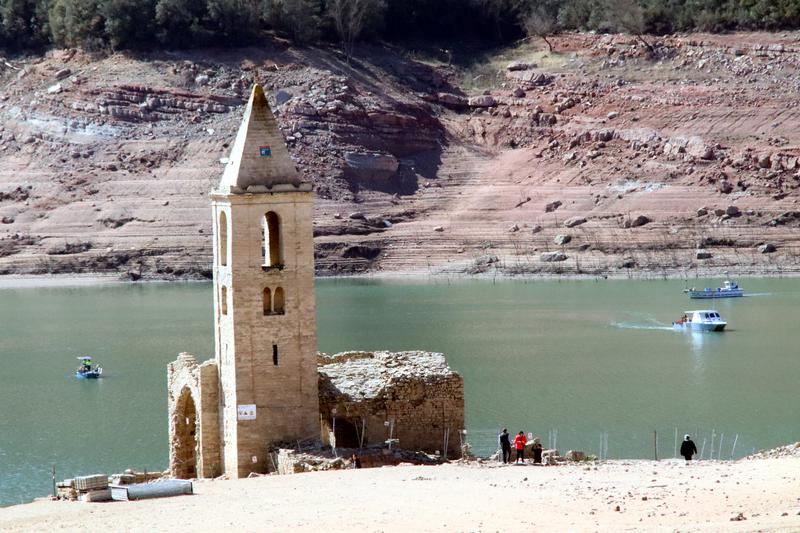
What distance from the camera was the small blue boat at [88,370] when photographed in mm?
61438

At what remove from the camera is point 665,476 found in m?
30.3

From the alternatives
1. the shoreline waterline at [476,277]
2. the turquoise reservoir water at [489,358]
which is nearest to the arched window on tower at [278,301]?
the turquoise reservoir water at [489,358]

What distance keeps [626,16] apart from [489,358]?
6794cm

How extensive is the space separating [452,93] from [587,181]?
18.0m

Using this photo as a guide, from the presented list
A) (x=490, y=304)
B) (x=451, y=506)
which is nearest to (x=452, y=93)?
(x=490, y=304)

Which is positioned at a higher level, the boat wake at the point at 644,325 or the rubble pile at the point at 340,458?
the rubble pile at the point at 340,458

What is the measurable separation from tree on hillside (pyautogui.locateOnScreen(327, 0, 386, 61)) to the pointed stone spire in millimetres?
88416

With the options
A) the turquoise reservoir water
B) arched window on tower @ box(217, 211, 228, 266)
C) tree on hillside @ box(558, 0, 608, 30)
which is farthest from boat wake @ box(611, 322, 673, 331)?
tree on hillside @ box(558, 0, 608, 30)

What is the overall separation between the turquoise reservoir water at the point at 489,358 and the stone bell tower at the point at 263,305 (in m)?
6.69

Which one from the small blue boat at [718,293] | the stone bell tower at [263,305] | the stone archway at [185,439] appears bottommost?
the small blue boat at [718,293]

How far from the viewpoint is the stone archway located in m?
39.6

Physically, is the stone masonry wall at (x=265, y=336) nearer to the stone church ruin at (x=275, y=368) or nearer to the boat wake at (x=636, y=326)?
the stone church ruin at (x=275, y=368)

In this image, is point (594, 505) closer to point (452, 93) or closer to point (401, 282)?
point (401, 282)

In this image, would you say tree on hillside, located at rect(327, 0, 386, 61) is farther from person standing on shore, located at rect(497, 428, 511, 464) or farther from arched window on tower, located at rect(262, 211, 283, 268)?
person standing on shore, located at rect(497, 428, 511, 464)
